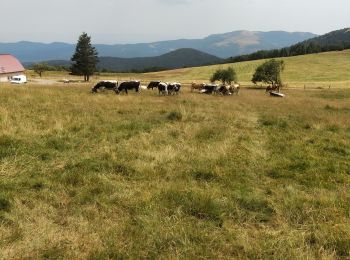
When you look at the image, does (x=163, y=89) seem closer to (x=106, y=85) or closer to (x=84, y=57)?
(x=106, y=85)

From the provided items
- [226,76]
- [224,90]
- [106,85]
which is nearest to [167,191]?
[106,85]

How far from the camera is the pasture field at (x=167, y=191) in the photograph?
6305 mm

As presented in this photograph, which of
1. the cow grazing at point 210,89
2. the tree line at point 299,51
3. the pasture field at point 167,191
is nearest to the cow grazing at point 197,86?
the cow grazing at point 210,89

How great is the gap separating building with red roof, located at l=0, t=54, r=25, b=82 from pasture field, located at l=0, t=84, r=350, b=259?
3018 inches

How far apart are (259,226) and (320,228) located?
104cm

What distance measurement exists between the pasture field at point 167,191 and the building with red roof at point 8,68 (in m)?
76.7

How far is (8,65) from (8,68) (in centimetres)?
136

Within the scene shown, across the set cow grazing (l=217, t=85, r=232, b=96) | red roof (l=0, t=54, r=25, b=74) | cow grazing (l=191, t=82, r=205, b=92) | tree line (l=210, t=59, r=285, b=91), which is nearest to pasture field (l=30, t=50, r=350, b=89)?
tree line (l=210, t=59, r=285, b=91)

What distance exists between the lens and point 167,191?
849 cm

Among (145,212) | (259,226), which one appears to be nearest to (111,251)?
(145,212)

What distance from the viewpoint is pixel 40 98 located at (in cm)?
2175

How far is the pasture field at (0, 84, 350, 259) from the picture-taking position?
6.30m

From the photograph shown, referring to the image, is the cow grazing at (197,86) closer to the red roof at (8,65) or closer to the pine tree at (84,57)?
the red roof at (8,65)

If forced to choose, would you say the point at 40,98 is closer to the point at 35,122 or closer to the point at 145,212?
the point at 35,122
